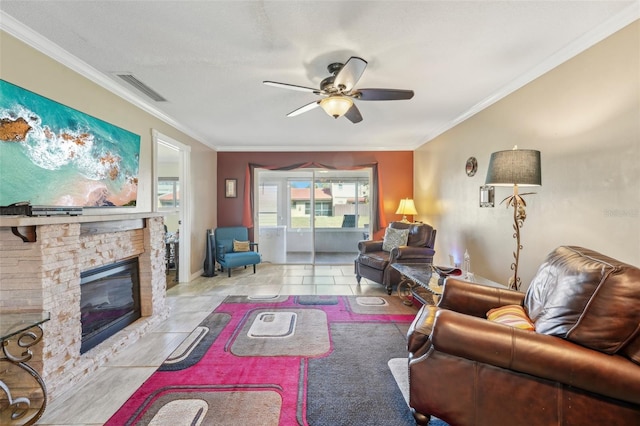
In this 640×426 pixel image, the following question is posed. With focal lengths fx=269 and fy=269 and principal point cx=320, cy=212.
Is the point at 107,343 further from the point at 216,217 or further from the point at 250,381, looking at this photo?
the point at 216,217

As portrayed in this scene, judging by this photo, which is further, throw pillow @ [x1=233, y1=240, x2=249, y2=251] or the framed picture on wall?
the framed picture on wall

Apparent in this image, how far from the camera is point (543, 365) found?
1.15 meters

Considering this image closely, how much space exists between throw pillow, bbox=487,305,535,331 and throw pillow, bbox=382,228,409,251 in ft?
8.30

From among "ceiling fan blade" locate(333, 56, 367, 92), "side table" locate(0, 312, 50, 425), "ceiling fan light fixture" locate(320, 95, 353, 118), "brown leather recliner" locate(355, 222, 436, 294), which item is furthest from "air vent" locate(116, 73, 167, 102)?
"brown leather recliner" locate(355, 222, 436, 294)

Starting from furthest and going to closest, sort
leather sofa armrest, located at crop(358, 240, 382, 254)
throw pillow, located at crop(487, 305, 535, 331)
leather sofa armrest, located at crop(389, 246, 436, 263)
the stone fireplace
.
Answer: leather sofa armrest, located at crop(358, 240, 382, 254) < leather sofa armrest, located at crop(389, 246, 436, 263) < the stone fireplace < throw pillow, located at crop(487, 305, 535, 331)

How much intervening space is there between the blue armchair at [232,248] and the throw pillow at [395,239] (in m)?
2.32

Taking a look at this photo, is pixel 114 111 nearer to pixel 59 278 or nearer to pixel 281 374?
pixel 59 278

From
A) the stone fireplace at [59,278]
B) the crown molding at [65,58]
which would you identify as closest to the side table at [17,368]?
the stone fireplace at [59,278]

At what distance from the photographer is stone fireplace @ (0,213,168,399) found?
168cm

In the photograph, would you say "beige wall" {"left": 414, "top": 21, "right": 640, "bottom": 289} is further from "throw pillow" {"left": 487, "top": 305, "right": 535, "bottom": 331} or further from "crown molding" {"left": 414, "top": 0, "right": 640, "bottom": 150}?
"throw pillow" {"left": 487, "top": 305, "right": 535, "bottom": 331}

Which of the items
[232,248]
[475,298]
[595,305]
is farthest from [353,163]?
[595,305]

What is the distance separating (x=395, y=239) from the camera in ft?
14.3

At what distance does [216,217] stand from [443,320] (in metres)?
5.18

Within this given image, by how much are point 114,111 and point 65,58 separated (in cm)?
65
